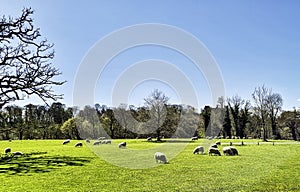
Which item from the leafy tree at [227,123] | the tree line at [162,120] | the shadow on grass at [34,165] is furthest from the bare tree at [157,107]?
the shadow on grass at [34,165]

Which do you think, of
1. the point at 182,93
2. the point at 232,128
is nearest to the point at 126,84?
the point at 182,93

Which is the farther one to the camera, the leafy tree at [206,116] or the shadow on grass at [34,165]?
the leafy tree at [206,116]

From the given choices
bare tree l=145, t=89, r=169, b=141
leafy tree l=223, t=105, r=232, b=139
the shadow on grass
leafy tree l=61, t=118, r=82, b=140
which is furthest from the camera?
leafy tree l=223, t=105, r=232, b=139

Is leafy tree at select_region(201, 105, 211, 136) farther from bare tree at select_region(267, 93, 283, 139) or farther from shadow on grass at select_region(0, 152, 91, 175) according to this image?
shadow on grass at select_region(0, 152, 91, 175)

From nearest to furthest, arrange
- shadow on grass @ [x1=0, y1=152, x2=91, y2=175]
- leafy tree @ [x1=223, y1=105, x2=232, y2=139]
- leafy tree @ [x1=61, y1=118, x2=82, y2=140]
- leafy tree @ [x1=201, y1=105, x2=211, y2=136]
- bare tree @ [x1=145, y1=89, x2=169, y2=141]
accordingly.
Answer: shadow on grass @ [x1=0, y1=152, x2=91, y2=175]
bare tree @ [x1=145, y1=89, x2=169, y2=141]
leafy tree @ [x1=61, y1=118, x2=82, y2=140]
leafy tree @ [x1=201, y1=105, x2=211, y2=136]
leafy tree @ [x1=223, y1=105, x2=232, y2=139]

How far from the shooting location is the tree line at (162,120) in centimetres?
6956

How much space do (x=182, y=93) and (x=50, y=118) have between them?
68.3 meters

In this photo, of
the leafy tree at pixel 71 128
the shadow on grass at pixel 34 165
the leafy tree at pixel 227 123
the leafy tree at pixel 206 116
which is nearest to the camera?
the shadow on grass at pixel 34 165

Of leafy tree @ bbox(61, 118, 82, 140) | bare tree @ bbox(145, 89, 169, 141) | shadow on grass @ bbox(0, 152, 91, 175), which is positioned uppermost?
bare tree @ bbox(145, 89, 169, 141)

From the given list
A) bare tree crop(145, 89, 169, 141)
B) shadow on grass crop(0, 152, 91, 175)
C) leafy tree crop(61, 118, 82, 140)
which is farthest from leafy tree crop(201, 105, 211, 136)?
shadow on grass crop(0, 152, 91, 175)

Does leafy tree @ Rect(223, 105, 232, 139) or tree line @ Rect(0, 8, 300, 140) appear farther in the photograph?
leafy tree @ Rect(223, 105, 232, 139)

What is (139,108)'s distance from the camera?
7312 cm

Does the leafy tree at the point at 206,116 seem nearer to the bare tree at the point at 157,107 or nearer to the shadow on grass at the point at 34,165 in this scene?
the bare tree at the point at 157,107

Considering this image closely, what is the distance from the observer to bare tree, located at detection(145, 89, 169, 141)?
67.8 m
